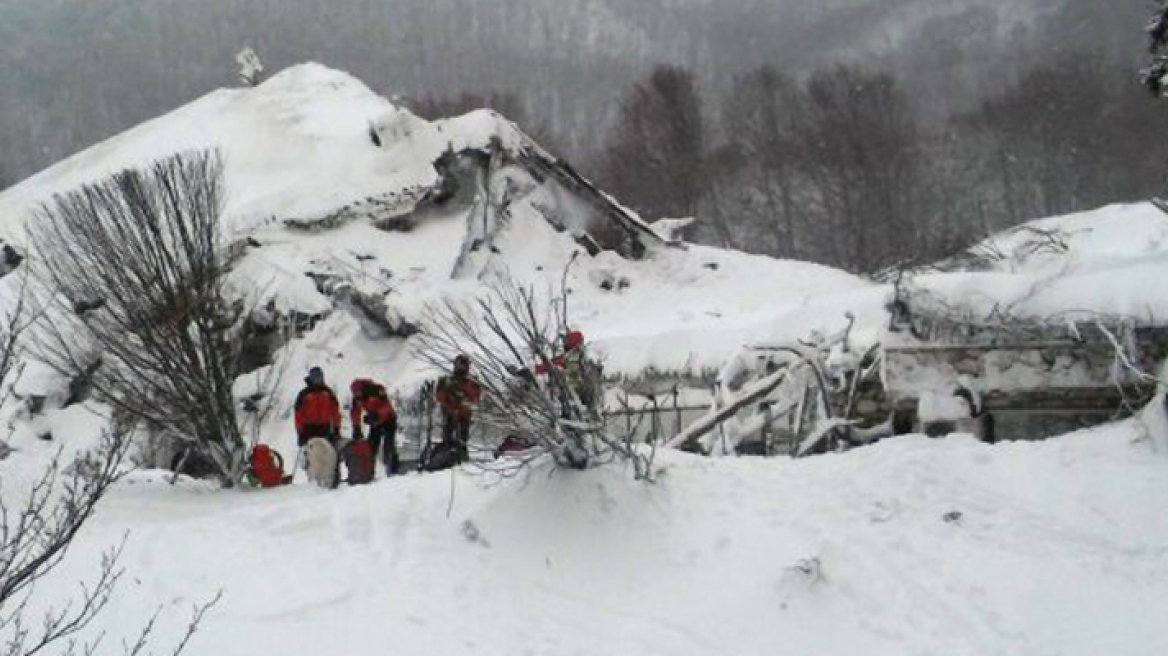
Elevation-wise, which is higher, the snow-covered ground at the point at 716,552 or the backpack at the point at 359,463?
the backpack at the point at 359,463

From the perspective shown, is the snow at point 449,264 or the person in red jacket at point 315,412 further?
the snow at point 449,264

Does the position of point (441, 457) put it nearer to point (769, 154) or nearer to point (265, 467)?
point (265, 467)

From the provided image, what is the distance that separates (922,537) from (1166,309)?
402 cm

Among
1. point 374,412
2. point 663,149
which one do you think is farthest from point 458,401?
point 663,149

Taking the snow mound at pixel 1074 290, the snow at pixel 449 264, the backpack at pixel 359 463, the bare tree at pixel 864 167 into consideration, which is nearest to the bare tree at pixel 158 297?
the backpack at pixel 359 463

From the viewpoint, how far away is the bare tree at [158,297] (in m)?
12.1

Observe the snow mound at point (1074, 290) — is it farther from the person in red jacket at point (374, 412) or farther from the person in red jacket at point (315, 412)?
the person in red jacket at point (315, 412)

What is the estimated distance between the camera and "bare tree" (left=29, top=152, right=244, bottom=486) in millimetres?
12133

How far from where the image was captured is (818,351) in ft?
43.4

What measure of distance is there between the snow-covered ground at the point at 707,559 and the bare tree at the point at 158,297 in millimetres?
1930

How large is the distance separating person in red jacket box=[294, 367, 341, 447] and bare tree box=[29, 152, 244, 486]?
30.6 inches

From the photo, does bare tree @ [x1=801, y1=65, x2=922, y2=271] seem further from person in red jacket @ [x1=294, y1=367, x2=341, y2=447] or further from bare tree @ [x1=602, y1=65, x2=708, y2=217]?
person in red jacket @ [x1=294, y1=367, x2=341, y2=447]

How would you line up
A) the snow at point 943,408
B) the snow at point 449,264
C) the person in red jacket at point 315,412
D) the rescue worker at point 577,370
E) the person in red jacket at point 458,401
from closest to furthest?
the rescue worker at point 577,370 → the person in red jacket at point 458,401 → the snow at point 943,408 → the person in red jacket at point 315,412 → the snow at point 449,264

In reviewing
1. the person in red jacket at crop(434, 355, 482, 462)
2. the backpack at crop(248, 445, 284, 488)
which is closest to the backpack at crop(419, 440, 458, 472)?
the person in red jacket at crop(434, 355, 482, 462)
